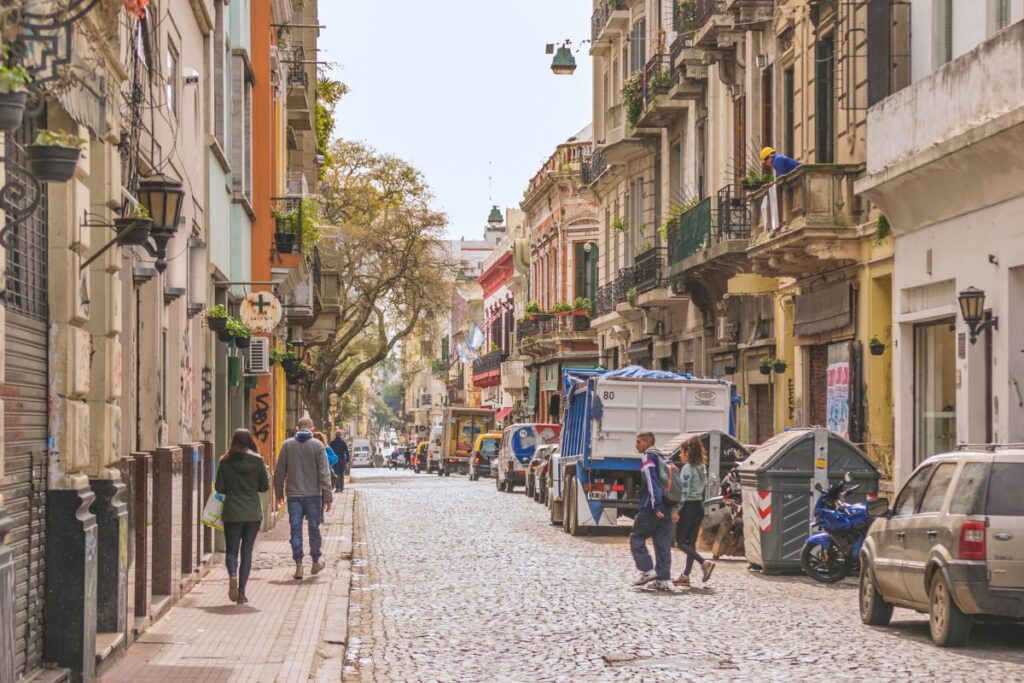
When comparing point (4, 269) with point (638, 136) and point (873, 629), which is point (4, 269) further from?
point (638, 136)

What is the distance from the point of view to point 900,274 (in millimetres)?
24031

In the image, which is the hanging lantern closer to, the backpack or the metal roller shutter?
the backpack

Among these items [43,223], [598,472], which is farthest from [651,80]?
[43,223]

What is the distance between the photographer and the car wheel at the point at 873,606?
588 inches

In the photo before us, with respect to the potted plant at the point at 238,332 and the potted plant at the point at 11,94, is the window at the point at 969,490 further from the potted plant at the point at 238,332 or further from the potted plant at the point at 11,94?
the potted plant at the point at 238,332

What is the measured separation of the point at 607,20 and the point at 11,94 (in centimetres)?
4300

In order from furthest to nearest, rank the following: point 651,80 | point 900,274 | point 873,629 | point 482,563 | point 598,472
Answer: point 651,80 → point 598,472 → point 900,274 → point 482,563 → point 873,629

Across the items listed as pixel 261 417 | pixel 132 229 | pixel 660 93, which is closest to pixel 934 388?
pixel 261 417

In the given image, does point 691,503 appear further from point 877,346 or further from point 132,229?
point 132,229

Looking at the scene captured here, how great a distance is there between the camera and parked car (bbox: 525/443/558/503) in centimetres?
4038

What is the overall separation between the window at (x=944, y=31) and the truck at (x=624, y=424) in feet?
25.4

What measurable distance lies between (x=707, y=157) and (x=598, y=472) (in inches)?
407

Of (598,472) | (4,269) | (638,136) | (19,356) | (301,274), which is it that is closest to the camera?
(4,269)

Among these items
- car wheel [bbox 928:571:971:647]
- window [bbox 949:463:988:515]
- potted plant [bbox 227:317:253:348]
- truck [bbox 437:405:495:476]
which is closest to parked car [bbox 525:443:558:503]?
potted plant [bbox 227:317:253:348]
